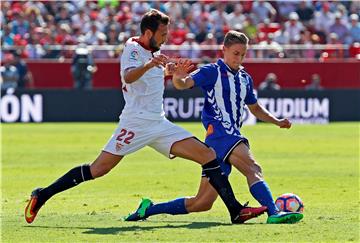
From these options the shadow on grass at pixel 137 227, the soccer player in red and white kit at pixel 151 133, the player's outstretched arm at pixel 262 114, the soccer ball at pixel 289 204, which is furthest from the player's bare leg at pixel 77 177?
the soccer ball at pixel 289 204

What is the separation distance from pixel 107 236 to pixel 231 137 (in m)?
1.98

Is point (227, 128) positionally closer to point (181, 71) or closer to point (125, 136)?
point (181, 71)

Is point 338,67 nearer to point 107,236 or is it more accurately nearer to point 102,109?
point 102,109

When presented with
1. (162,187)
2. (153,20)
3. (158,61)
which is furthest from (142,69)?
(162,187)

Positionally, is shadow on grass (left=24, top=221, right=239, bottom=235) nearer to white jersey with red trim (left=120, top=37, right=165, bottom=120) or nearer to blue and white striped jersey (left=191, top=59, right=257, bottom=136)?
blue and white striped jersey (left=191, top=59, right=257, bottom=136)

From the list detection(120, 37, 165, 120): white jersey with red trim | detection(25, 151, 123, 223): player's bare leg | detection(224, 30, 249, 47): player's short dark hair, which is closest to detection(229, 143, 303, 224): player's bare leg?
detection(120, 37, 165, 120): white jersey with red trim

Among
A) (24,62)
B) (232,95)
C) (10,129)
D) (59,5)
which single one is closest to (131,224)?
(232,95)

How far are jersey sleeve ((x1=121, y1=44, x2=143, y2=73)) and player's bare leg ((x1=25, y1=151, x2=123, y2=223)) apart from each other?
0.99 meters

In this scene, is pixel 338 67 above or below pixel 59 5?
below

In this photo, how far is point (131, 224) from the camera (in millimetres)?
10641

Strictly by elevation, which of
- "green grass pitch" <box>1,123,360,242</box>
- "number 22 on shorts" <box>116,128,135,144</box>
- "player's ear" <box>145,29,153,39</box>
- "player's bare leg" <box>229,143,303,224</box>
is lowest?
"green grass pitch" <box>1,123,360,242</box>

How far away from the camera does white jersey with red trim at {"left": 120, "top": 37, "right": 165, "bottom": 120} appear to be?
34.2 feet

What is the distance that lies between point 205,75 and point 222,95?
11.9 inches

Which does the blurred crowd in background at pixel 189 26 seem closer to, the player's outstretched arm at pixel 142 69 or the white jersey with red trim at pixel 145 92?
the white jersey with red trim at pixel 145 92
